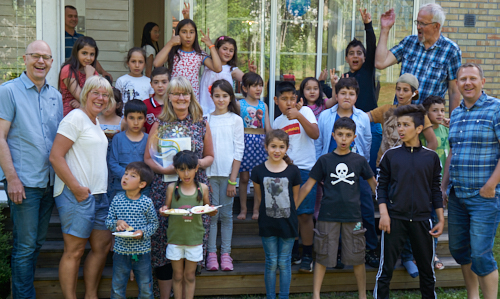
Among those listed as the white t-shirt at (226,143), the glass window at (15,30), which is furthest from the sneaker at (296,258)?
the glass window at (15,30)

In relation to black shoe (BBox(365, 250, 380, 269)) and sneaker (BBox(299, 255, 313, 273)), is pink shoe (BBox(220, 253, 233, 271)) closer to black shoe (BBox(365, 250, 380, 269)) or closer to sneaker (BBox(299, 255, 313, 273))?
sneaker (BBox(299, 255, 313, 273))

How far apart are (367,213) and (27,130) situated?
9.52 feet

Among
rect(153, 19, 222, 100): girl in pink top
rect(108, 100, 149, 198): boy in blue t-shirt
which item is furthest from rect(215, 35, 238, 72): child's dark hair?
rect(108, 100, 149, 198): boy in blue t-shirt

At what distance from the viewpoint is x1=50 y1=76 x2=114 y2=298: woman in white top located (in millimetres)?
3172

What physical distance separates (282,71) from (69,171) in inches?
126

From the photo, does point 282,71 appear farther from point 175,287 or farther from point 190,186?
point 175,287

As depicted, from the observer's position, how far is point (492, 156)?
10.6ft

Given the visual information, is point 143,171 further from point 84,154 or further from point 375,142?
point 375,142

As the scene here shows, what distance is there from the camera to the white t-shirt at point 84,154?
126 inches

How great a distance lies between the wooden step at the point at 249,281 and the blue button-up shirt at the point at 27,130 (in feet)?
3.31

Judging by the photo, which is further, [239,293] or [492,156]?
[239,293]

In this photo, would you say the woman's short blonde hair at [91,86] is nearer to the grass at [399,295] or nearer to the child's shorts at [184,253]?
the child's shorts at [184,253]

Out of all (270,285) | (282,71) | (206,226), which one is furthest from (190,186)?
(282,71)

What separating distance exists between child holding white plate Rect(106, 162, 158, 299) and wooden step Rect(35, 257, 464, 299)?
0.57 meters
